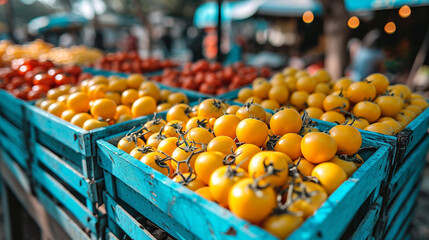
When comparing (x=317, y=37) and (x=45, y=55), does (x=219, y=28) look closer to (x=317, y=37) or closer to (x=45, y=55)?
(x=45, y=55)

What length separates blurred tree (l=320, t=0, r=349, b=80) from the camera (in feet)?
16.7

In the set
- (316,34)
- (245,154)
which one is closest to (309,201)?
(245,154)

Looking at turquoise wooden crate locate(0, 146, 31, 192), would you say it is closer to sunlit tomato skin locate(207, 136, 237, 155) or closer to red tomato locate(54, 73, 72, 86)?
→ red tomato locate(54, 73, 72, 86)

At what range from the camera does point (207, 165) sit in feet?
4.50

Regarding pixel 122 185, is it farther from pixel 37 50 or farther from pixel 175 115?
pixel 37 50

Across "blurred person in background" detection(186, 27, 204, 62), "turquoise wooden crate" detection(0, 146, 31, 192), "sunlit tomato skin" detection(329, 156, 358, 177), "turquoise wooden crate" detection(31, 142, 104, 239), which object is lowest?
"turquoise wooden crate" detection(0, 146, 31, 192)

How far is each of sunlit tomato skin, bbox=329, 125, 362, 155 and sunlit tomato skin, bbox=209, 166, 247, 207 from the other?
678mm

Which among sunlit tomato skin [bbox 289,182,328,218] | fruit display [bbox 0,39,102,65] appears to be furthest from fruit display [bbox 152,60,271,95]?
fruit display [bbox 0,39,102,65]

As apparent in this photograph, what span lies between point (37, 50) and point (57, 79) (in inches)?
153

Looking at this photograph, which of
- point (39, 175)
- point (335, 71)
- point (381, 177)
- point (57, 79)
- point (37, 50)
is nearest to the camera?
point (381, 177)

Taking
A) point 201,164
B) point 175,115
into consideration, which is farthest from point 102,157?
point 201,164

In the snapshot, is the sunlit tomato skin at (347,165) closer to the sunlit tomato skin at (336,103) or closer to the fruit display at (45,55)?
the sunlit tomato skin at (336,103)

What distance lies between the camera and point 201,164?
1.39 m

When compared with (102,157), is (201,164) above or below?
above
